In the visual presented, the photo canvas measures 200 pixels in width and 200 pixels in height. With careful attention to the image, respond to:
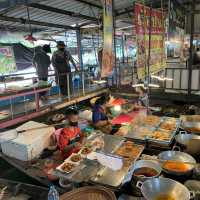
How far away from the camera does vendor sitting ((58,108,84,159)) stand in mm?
3439

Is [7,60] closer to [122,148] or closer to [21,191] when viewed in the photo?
[21,191]

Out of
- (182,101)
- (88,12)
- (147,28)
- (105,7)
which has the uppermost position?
(88,12)

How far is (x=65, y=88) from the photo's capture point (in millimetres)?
7656

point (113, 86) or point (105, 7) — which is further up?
point (105, 7)

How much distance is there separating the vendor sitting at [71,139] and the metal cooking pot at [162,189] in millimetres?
1413

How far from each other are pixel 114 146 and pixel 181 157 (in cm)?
90

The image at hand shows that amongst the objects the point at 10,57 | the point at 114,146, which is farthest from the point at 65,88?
the point at 114,146

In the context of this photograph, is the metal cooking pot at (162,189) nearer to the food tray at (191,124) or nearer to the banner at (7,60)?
the food tray at (191,124)

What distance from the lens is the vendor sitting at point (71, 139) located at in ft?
11.3

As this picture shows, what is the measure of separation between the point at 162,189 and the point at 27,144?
231 cm

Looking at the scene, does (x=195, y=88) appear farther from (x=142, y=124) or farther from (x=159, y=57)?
(x=142, y=124)

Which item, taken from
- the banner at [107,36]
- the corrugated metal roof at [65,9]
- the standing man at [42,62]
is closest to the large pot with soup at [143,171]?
the banner at [107,36]

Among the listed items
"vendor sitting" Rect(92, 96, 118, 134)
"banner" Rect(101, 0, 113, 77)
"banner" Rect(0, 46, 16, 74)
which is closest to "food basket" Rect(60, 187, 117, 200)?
"vendor sitting" Rect(92, 96, 118, 134)

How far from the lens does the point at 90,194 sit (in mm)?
2053
